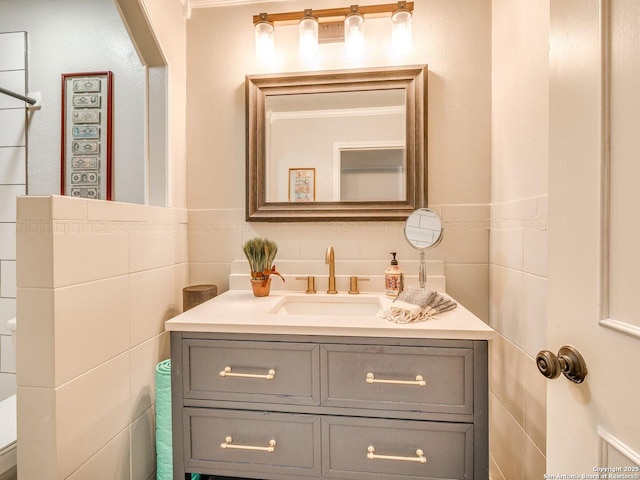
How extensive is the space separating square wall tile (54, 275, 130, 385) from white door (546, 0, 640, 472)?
1172mm

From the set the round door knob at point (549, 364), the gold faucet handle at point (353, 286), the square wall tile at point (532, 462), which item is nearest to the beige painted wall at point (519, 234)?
the square wall tile at point (532, 462)

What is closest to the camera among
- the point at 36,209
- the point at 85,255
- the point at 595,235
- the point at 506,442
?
the point at 595,235

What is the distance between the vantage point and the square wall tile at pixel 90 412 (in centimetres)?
90

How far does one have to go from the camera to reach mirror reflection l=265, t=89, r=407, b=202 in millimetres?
1461

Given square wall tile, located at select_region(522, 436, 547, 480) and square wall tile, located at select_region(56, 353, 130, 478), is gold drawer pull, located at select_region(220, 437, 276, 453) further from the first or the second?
square wall tile, located at select_region(522, 436, 547, 480)

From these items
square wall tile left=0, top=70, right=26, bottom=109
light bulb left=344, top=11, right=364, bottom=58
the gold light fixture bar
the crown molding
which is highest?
the crown molding

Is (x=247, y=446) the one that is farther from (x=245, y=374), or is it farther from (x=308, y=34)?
(x=308, y=34)

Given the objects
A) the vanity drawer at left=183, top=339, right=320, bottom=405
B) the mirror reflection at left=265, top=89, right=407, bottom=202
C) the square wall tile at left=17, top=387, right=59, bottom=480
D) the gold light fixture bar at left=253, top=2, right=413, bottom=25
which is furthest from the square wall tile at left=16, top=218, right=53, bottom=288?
the gold light fixture bar at left=253, top=2, right=413, bottom=25

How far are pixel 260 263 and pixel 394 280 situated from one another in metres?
0.55

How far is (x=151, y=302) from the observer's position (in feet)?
4.28

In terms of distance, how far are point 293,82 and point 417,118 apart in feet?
1.87

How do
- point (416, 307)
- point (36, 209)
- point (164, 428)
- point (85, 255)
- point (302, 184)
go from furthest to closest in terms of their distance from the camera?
1. point (302, 184)
2. point (164, 428)
3. point (416, 307)
4. point (85, 255)
5. point (36, 209)

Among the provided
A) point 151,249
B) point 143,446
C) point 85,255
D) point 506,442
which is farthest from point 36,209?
point 506,442

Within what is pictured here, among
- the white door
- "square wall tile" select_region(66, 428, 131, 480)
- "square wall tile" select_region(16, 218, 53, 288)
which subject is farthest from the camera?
"square wall tile" select_region(66, 428, 131, 480)
